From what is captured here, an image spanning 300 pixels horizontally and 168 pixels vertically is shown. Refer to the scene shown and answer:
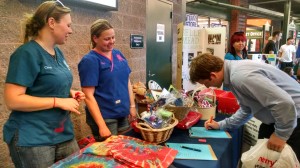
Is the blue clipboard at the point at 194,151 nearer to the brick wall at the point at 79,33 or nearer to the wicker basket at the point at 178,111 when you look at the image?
the wicker basket at the point at 178,111

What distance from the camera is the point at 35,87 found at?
1.17 metres

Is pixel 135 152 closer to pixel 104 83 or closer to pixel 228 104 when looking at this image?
pixel 104 83

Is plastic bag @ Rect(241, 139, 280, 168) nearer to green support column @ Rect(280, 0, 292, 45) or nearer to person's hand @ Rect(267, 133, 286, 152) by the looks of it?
person's hand @ Rect(267, 133, 286, 152)

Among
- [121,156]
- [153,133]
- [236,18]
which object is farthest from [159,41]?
[236,18]

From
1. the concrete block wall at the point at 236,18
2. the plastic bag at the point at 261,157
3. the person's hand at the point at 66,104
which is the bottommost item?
the plastic bag at the point at 261,157

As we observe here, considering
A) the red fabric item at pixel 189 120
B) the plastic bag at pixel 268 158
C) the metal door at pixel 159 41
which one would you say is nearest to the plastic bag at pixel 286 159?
the plastic bag at pixel 268 158

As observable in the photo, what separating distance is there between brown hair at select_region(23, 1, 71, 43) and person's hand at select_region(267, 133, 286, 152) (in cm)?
134

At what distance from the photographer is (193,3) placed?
222 inches

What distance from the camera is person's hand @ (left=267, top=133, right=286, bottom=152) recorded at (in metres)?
1.37

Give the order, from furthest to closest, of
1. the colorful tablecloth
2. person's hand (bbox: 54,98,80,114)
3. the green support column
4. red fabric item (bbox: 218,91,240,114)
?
the green support column < red fabric item (bbox: 218,91,240,114) < person's hand (bbox: 54,98,80,114) < the colorful tablecloth

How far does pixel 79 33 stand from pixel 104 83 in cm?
95

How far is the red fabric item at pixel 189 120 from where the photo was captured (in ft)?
5.47

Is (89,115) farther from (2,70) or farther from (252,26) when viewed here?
(252,26)

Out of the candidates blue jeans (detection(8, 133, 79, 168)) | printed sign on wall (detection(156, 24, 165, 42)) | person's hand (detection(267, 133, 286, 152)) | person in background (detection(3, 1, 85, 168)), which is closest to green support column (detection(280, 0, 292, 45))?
printed sign on wall (detection(156, 24, 165, 42))
